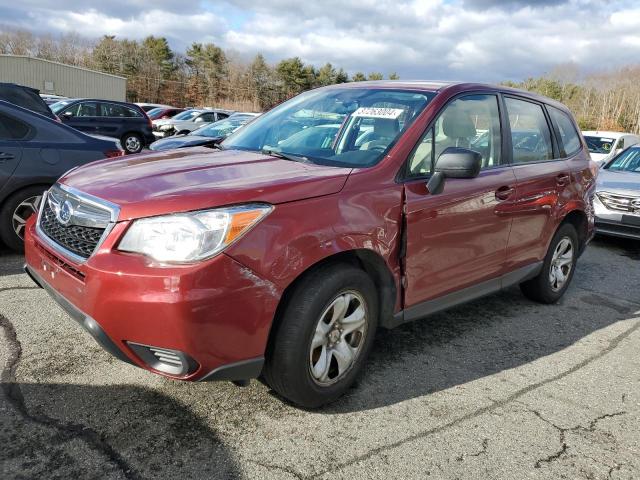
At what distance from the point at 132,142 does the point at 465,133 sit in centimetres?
1636

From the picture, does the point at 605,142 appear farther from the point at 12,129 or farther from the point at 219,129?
the point at 12,129

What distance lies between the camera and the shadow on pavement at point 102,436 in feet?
7.67

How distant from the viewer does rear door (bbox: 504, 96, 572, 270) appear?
4.09m

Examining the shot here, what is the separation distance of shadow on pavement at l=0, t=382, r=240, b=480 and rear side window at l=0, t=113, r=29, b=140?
3.12 metres

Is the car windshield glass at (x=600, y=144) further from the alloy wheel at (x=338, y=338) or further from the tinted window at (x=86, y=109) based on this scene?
the tinted window at (x=86, y=109)

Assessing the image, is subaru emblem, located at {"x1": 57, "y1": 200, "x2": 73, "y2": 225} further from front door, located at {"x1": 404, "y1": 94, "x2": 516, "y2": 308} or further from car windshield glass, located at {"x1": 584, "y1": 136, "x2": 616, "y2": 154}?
car windshield glass, located at {"x1": 584, "y1": 136, "x2": 616, "y2": 154}

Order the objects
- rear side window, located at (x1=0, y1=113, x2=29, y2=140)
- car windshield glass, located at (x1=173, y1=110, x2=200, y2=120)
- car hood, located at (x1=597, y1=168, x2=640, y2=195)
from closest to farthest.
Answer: rear side window, located at (x1=0, y1=113, x2=29, y2=140) < car hood, located at (x1=597, y1=168, x2=640, y2=195) < car windshield glass, located at (x1=173, y1=110, x2=200, y2=120)

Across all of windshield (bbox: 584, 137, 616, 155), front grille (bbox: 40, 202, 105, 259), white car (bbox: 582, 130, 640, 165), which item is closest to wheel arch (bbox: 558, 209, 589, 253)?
front grille (bbox: 40, 202, 105, 259)

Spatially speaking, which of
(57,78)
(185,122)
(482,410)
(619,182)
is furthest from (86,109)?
(57,78)

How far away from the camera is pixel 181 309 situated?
7.48 ft

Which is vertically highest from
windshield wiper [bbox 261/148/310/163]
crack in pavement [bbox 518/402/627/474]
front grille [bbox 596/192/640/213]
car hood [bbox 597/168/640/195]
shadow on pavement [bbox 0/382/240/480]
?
windshield wiper [bbox 261/148/310/163]

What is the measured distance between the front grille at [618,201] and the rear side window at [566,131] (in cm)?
295

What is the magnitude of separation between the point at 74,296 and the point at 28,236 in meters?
0.84

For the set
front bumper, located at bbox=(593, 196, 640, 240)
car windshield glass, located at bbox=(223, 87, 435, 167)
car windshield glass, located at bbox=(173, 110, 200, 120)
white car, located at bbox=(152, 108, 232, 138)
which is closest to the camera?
car windshield glass, located at bbox=(223, 87, 435, 167)
